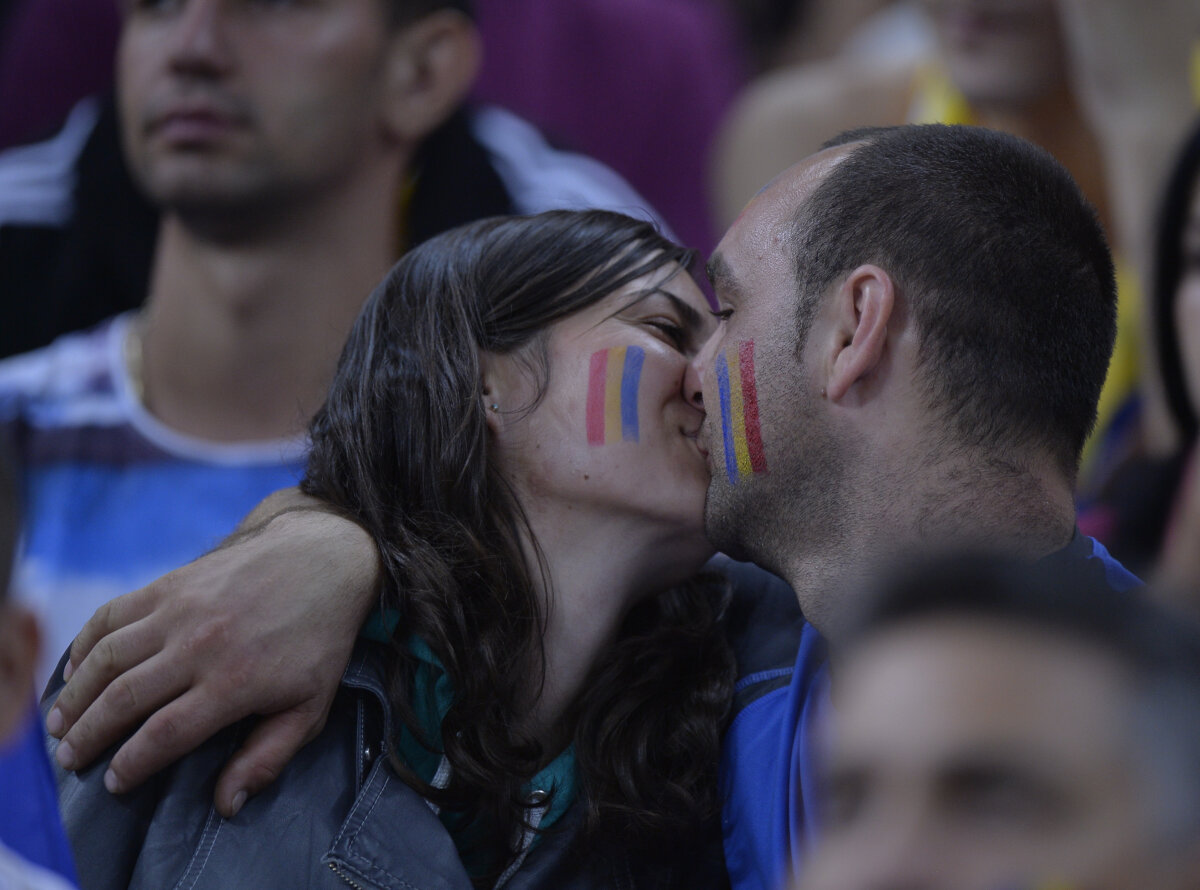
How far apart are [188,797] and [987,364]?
102cm

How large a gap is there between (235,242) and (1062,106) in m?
1.88

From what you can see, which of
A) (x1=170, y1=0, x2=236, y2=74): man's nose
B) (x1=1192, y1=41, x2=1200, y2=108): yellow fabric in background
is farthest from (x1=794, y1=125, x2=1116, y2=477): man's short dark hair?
(x1=170, y1=0, x2=236, y2=74): man's nose

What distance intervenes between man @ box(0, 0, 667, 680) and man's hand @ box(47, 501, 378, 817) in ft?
3.98

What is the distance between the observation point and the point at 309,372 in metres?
3.26

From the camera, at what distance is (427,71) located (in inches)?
130

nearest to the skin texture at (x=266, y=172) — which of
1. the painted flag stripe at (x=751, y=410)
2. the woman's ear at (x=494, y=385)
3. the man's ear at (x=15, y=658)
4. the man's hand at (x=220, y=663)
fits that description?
the woman's ear at (x=494, y=385)

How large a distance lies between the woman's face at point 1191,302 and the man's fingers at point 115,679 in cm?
192

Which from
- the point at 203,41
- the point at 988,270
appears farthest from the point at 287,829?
the point at 203,41

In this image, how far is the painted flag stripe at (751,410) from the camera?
68.9 inches

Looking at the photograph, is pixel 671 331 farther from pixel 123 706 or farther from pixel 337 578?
pixel 123 706

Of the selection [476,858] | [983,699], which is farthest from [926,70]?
[983,699]

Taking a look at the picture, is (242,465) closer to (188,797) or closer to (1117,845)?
(188,797)

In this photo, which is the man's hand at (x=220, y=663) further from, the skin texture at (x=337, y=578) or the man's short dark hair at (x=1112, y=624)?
the man's short dark hair at (x=1112, y=624)

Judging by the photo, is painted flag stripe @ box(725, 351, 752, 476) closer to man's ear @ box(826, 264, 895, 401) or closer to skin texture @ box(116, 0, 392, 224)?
man's ear @ box(826, 264, 895, 401)
